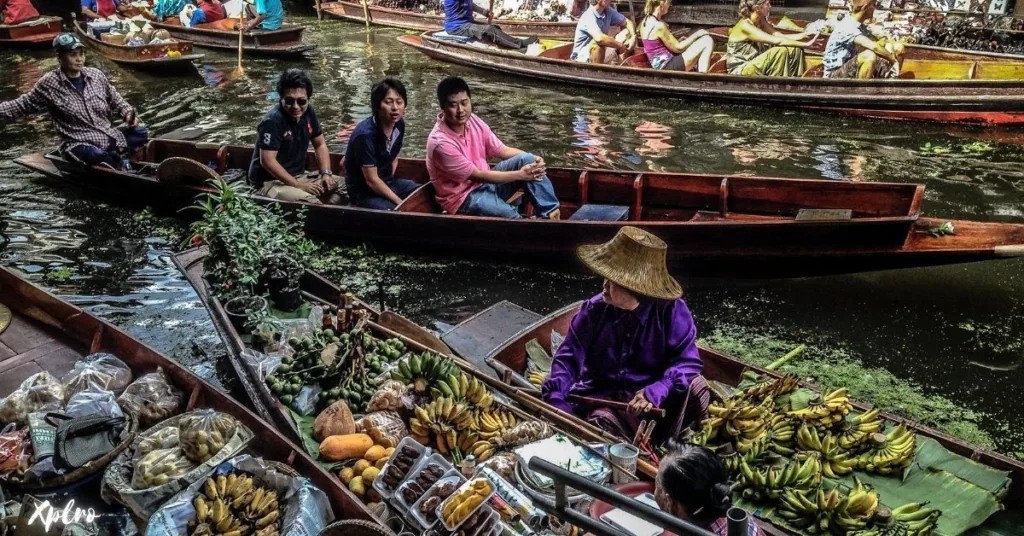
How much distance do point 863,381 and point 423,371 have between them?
343cm

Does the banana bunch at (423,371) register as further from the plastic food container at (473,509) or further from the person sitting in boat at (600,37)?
the person sitting in boat at (600,37)

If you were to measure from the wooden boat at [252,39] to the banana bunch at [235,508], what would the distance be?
14730 mm

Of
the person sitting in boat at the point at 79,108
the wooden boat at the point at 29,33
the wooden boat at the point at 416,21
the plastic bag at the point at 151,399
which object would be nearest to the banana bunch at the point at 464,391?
the plastic bag at the point at 151,399

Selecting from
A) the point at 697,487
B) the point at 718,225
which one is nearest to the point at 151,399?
the point at 697,487

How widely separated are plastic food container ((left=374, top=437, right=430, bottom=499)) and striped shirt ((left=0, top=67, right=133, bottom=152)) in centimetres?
650

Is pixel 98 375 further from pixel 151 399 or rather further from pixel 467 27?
pixel 467 27

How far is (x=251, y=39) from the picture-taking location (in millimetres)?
16188

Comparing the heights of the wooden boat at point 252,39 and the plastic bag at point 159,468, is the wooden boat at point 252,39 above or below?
above

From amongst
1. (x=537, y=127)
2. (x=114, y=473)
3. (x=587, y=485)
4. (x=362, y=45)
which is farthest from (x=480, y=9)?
(x=587, y=485)

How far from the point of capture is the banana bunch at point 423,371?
4.12 metres

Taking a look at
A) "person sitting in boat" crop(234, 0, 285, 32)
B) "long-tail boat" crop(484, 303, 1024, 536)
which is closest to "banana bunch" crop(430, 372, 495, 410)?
"long-tail boat" crop(484, 303, 1024, 536)

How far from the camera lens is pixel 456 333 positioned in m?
5.36

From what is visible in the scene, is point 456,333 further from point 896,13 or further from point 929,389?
point 896,13

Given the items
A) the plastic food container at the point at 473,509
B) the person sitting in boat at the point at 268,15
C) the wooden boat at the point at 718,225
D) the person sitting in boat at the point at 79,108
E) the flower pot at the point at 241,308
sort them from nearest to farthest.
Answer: the plastic food container at the point at 473,509 → the flower pot at the point at 241,308 → the wooden boat at the point at 718,225 → the person sitting in boat at the point at 79,108 → the person sitting in boat at the point at 268,15
